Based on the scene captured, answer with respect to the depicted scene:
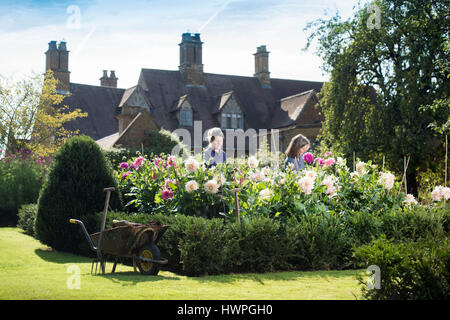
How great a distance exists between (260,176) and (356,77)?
16.6m

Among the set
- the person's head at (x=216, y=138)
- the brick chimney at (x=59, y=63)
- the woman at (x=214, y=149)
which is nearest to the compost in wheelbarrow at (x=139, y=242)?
the woman at (x=214, y=149)

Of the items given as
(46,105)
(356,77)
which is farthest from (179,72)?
(356,77)

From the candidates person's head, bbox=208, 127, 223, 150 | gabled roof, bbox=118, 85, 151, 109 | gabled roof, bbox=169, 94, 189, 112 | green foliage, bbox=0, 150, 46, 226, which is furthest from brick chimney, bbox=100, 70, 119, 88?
person's head, bbox=208, 127, 223, 150

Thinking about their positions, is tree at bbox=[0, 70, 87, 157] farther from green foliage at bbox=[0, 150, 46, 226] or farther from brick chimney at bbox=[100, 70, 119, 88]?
brick chimney at bbox=[100, 70, 119, 88]

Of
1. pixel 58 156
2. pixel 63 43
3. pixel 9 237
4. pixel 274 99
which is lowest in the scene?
pixel 9 237

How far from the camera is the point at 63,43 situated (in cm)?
3809

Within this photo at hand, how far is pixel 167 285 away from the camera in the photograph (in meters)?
6.82

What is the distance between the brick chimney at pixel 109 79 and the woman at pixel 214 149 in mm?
34051

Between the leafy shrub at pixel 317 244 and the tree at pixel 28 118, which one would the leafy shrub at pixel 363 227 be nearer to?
the leafy shrub at pixel 317 244

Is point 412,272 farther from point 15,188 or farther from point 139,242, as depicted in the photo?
point 15,188

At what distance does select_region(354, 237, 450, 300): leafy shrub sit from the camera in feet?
18.3

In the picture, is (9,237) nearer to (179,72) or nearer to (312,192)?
(312,192)

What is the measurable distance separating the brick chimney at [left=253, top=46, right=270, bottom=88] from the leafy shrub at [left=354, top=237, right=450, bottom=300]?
37236 mm

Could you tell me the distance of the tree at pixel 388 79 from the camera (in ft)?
71.9
